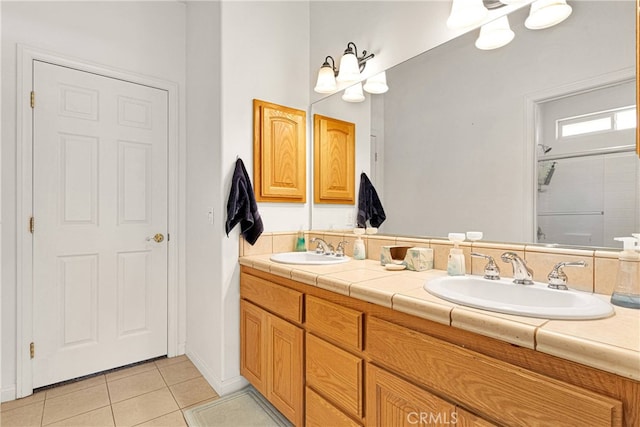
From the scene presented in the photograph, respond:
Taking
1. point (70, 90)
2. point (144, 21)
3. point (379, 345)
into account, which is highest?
point (144, 21)

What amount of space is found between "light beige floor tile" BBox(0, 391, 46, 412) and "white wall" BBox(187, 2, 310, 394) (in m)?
0.87

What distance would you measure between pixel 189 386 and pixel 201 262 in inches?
31.2

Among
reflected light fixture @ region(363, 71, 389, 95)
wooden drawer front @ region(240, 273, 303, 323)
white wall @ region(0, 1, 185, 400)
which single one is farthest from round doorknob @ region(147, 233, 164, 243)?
reflected light fixture @ region(363, 71, 389, 95)

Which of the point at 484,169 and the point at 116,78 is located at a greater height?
the point at 116,78

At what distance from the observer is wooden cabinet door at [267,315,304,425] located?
1.43 metres

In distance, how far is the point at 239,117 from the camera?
1977 mm

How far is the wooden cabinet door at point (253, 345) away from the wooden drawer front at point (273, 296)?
0.20 feet

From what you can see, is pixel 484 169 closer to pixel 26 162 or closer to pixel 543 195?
pixel 543 195

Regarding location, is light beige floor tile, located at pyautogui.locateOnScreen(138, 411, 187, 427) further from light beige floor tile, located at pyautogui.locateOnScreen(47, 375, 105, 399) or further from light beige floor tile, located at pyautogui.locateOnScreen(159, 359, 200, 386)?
light beige floor tile, located at pyautogui.locateOnScreen(47, 375, 105, 399)

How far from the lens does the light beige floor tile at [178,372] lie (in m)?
2.09

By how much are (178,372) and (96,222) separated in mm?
1190

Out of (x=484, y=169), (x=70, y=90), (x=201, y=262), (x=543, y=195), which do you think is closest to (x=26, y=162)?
(x=70, y=90)

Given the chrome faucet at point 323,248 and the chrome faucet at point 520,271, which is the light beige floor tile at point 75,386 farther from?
the chrome faucet at point 520,271

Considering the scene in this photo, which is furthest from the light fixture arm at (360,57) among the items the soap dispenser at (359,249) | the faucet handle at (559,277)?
the faucet handle at (559,277)
